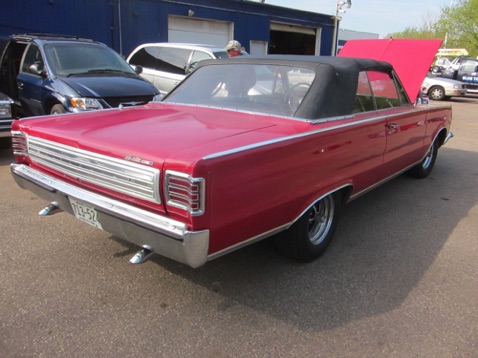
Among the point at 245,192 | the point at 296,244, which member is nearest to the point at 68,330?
the point at 245,192

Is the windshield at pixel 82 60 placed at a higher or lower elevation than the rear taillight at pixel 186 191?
higher

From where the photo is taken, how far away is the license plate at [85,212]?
2738 mm

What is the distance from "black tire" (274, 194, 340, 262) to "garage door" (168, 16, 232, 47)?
1443 cm

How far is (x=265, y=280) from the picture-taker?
10.3 ft

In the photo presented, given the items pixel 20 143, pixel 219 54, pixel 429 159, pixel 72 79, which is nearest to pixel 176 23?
pixel 219 54

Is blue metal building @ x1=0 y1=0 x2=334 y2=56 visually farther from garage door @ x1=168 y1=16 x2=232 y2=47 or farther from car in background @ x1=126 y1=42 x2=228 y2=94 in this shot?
car in background @ x1=126 y1=42 x2=228 y2=94

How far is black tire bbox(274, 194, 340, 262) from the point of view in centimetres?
312

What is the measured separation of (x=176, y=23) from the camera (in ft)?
54.0

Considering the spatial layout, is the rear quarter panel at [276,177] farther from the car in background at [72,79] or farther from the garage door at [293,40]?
the garage door at [293,40]

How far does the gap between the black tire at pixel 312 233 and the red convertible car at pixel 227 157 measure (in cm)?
1

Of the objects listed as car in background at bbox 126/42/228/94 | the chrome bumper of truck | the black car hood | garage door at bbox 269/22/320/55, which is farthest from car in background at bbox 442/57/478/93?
the chrome bumper of truck

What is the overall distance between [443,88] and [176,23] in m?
11.9

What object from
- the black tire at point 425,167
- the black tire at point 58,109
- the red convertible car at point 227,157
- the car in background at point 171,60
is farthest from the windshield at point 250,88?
the car in background at point 171,60

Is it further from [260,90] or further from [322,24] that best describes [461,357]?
[322,24]
